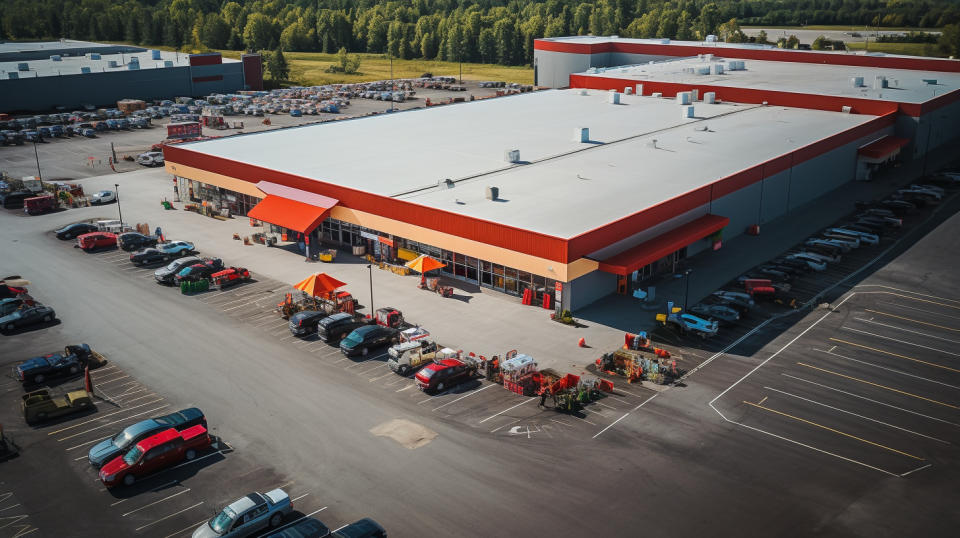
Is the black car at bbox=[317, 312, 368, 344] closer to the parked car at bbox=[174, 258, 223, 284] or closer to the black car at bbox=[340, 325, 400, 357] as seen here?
the black car at bbox=[340, 325, 400, 357]

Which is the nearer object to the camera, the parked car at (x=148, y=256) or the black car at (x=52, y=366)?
the black car at (x=52, y=366)

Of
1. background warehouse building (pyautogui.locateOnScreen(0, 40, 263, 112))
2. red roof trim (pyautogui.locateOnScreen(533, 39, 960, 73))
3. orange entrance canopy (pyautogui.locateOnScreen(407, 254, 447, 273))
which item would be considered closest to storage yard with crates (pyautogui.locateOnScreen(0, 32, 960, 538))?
orange entrance canopy (pyautogui.locateOnScreen(407, 254, 447, 273))

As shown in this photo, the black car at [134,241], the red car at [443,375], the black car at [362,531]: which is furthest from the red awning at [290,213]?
the black car at [362,531]

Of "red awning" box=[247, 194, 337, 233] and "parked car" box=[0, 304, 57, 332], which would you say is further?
Result: "red awning" box=[247, 194, 337, 233]

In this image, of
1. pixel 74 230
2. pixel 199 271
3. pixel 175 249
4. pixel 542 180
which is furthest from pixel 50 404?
pixel 542 180

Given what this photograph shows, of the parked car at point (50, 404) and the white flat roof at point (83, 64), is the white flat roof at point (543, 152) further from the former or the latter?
the white flat roof at point (83, 64)

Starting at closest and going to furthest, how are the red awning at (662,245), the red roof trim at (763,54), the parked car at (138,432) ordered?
the parked car at (138,432) < the red awning at (662,245) < the red roof trim at (763,54)

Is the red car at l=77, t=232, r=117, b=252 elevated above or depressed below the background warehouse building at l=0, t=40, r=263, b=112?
below
